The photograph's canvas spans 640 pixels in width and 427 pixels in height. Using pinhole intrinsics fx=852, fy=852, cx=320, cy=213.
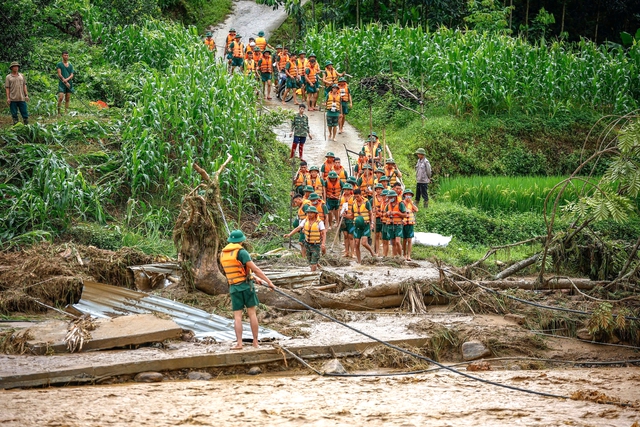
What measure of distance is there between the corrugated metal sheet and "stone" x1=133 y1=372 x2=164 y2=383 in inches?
65.2

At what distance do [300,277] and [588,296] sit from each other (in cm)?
475

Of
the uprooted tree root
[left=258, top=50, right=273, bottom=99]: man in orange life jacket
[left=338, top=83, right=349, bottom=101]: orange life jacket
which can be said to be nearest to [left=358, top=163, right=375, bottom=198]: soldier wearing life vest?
[left=338, top=83, right=349, bottom=101]: orange life jacket

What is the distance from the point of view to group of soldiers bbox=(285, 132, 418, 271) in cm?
1667

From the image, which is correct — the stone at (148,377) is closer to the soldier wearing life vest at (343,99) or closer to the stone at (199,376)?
the stone at (199,376)

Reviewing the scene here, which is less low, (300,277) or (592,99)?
(592,99)

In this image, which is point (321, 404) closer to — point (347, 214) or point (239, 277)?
point (239, 277)

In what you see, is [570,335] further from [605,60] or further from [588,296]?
[605,60]

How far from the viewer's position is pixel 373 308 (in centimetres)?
1448

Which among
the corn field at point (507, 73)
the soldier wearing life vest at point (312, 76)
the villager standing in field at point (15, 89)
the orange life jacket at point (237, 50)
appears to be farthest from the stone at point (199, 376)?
the orange life jacket at point (237, 50)

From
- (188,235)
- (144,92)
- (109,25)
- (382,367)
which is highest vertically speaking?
(109,25)

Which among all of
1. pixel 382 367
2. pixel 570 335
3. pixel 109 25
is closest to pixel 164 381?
pixel 382 367

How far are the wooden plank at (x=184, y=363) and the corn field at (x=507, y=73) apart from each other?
57.9ft

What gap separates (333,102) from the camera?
2539 cm

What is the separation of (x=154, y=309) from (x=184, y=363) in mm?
2486
